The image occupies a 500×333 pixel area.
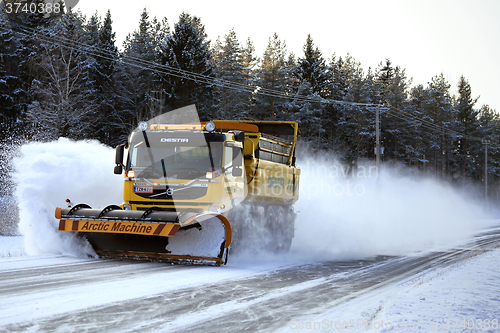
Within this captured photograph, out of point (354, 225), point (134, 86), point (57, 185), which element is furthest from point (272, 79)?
point (57, 185)

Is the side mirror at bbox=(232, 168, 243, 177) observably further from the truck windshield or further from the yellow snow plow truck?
the truck windshield

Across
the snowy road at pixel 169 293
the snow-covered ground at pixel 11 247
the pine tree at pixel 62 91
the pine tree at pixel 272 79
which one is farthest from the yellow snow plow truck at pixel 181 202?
the pine tree at pixel 272 79

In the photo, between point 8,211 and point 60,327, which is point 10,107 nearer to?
point 8,211

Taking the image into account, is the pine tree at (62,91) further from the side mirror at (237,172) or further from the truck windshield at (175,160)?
the side mirror at (237,172)

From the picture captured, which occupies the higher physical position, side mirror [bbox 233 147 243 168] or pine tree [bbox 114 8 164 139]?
pine tree [bbox 114 8 164 139]

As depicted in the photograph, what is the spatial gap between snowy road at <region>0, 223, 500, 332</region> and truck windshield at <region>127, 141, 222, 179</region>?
1.84m

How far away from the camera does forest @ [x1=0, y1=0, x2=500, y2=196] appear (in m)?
33.3

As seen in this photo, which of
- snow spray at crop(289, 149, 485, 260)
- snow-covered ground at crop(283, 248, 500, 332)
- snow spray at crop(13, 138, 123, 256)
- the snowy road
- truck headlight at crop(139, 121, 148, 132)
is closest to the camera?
the snowy road

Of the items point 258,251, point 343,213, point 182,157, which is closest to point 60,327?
point 182,157

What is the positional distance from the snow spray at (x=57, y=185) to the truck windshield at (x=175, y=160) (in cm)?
198

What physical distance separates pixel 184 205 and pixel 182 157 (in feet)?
3.43

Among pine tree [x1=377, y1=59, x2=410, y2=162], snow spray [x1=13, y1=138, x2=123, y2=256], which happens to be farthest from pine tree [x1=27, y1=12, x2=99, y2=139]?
pine tree [x1=377, y1=59, x2=410, y2=162]

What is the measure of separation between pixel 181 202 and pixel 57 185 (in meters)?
3.65

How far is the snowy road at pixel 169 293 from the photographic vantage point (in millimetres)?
4797
